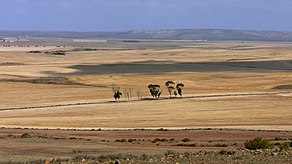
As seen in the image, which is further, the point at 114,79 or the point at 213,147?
the point at 114,79

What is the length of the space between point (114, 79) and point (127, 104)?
32.1m

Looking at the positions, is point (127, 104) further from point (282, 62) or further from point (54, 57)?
point (54, 57)

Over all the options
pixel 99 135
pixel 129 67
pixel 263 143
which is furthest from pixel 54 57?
pixel 263 143

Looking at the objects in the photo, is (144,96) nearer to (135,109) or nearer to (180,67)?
(135,109)

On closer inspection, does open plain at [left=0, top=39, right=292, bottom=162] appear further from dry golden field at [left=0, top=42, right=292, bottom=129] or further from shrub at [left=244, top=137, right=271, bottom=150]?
shrub at [left=244, top=137, right=271, bottom=150]

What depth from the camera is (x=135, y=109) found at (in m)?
62.9

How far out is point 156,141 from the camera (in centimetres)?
3497

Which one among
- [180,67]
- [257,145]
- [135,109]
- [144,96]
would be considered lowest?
[257,145]

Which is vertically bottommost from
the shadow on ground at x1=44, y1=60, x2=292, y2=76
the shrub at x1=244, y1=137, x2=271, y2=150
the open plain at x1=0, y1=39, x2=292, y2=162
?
the shrub at x1=244, y1=137, x2=271, y2=150

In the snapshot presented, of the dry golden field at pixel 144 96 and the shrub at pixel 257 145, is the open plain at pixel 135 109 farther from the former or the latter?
the shrub at pixel 257 145

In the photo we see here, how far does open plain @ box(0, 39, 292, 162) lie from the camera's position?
109 feet

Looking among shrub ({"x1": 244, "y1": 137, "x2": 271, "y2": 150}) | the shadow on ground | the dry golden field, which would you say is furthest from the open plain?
shrub ({"x1": 244, "y1": 137, "x2": 271, "y2": 150})

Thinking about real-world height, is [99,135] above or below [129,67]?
below

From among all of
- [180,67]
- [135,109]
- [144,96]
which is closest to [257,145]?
[135,109]
